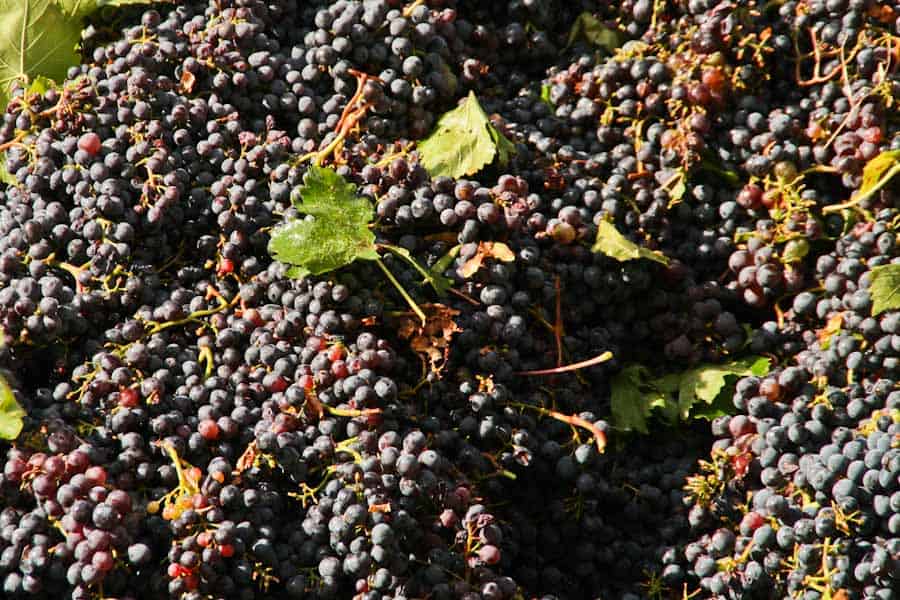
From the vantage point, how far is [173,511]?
1405mm

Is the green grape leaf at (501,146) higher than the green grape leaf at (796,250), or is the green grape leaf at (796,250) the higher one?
the green grape leaf at (501,146)

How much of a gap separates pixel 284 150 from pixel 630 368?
28.0 inches

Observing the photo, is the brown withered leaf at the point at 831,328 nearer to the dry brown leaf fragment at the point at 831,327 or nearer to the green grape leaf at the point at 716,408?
the dry brown leaf fragment at the point at 831,327

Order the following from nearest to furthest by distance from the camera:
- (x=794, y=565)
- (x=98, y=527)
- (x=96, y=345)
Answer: (x=98, y=527), (x=794, y=565), (x=96, y=345)

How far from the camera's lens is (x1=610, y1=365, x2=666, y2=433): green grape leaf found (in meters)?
1.70

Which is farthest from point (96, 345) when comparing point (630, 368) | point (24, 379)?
point (630, 368)

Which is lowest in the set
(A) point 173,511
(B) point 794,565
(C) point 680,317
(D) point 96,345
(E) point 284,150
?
(B) point 794,565

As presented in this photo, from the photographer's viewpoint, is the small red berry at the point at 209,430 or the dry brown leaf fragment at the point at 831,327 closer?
the small red berry at the point at 209,430

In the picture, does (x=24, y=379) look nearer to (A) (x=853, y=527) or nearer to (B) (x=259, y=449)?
(B) (x=259, y=449)

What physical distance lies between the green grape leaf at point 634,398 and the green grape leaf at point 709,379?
1.5 inches

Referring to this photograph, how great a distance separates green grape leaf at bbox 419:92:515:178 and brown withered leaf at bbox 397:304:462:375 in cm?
26

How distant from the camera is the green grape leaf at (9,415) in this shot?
4.72 ft

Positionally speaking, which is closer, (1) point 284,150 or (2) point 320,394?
(2) point 320,394

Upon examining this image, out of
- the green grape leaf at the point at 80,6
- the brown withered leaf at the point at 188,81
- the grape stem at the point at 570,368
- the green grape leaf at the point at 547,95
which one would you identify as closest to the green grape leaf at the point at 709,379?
the grape stem at the point at 570,368
